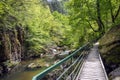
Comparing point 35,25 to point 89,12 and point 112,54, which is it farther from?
point 112,54

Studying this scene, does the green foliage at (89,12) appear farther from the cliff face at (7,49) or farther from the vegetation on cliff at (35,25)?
the cliff face at (7,49)

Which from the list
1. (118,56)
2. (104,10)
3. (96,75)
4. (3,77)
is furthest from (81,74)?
(104,10)

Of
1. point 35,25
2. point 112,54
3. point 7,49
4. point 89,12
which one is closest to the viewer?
point 112,54

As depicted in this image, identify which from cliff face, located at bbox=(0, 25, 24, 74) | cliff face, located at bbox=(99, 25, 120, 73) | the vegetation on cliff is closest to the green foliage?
the vegetation on cliff

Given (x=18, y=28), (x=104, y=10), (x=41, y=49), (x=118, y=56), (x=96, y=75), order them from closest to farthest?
(x=96, y=75), (x=118, y=56), (x=104, y=10), (x=18, y=28), (x=41, y=49)

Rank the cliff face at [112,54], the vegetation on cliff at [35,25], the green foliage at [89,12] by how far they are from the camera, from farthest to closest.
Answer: the green foliage at [89,12] < the vegetation on cliff at [35,25] < the cliff face at [112,54]

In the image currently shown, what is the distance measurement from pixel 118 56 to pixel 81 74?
442 cm

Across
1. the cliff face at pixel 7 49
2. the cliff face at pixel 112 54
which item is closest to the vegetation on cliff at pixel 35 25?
the cliff face at pixel 7 49

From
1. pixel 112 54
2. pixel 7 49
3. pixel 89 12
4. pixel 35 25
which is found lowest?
pixel 7 49

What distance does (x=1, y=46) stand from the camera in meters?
21.1

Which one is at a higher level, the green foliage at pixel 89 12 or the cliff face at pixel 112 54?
the green foliage at pixel 89 12

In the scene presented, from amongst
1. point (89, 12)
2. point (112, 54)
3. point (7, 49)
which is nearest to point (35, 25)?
point (89, 12)

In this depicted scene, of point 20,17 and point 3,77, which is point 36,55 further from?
point 3,77

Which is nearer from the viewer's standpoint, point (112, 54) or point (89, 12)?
point (112, 54)
